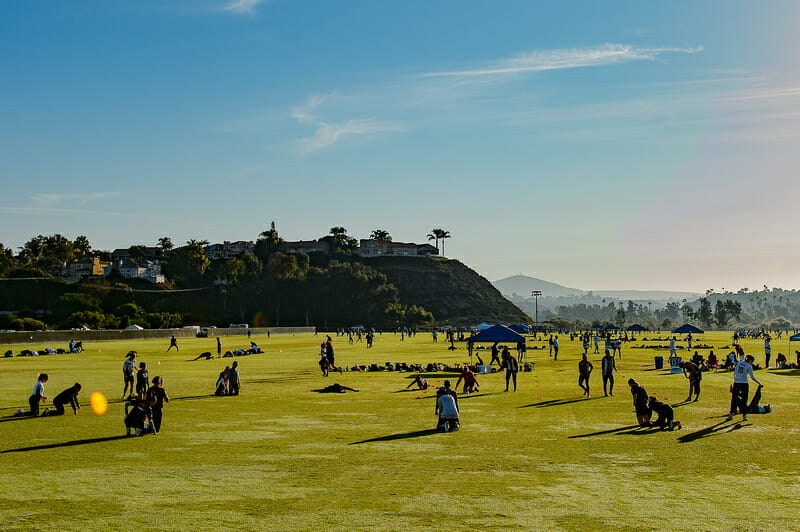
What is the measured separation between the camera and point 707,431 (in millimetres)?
18266

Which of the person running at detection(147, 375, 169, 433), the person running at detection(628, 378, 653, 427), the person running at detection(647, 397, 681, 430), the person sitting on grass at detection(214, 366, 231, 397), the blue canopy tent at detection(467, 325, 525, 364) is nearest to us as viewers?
the person running at detection(147, 375, 169, 433)

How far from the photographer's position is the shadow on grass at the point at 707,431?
56.4 ft

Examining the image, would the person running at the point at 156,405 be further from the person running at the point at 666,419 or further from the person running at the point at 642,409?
the person running at the point at 666,419

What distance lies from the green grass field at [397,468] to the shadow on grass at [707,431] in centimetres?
10

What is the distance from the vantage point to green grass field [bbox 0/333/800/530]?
409 inches

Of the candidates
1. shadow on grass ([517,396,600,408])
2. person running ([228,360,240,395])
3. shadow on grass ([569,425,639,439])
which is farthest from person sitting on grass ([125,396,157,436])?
shadow on grass ([517,396,600,408])

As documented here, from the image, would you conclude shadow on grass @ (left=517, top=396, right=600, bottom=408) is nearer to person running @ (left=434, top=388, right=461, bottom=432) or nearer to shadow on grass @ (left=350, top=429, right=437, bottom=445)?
person running @ (left=434, top=388, right=461, bottom=432)

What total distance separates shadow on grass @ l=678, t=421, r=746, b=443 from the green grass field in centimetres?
10

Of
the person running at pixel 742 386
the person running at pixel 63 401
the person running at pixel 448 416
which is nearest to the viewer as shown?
the person running at pixel 448 416

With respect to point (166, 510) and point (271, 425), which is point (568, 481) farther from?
point (271, 425)

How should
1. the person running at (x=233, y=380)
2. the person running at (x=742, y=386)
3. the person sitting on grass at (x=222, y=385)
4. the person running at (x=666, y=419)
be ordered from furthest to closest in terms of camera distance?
the person sitting on grass at (x=222, y=385), the person running at (x=233, y=380), the person running at (x=742, y=386), the person running at (x=666, y=419)

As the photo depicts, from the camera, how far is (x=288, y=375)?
121 feet

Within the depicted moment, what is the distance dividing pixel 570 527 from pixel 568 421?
1065 cm

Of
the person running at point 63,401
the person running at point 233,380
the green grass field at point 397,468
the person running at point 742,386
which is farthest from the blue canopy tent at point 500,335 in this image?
the person running at point 63,401
